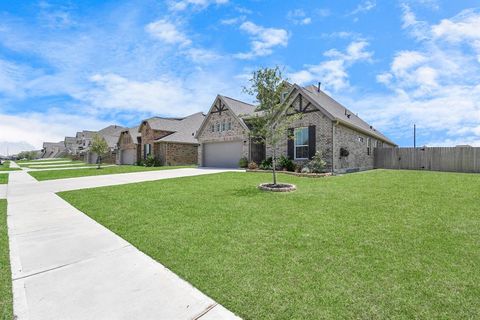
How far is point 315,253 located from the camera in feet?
12.3

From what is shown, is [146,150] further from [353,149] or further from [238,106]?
[353,149]

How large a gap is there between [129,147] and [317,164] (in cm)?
2827

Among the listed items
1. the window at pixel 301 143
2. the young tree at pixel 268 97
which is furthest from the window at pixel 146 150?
the young tree at pixel 268 97

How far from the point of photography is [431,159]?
1933cm

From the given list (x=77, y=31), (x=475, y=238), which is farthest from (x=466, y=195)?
(x=77, y=31)

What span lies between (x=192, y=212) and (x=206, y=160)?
1835 cm

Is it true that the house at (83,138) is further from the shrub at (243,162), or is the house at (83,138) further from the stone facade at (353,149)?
the stone facade at (353,149)

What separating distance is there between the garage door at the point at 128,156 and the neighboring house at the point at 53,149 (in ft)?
180

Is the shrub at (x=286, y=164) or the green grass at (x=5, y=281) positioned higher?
the shrub at (x=286, y=164)

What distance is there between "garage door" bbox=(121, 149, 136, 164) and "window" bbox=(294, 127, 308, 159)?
24.9 metres

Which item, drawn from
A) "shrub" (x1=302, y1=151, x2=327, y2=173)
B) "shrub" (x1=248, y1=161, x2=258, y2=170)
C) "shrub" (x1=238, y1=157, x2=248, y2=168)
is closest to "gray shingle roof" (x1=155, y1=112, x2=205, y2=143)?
"shrub" (x1=238, y1=157, x2=248, y2=168)

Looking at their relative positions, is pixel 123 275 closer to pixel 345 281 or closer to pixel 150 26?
pixel 345 281

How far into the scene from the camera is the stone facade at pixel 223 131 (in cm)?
2081

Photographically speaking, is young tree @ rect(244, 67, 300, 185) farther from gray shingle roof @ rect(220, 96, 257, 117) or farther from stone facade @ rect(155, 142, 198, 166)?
stone facade @ rect(155, 142, 198, 166)
